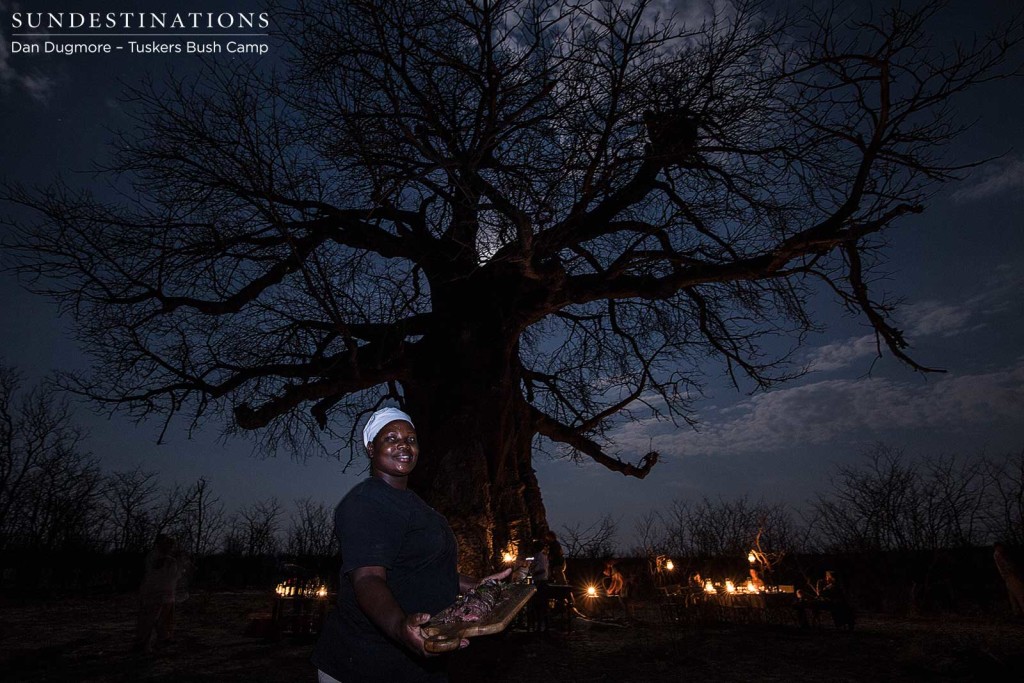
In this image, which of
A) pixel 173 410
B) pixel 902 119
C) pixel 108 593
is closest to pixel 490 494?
pixel 173 410

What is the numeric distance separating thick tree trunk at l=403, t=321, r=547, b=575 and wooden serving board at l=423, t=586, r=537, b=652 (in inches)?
214

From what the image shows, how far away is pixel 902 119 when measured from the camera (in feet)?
18.8

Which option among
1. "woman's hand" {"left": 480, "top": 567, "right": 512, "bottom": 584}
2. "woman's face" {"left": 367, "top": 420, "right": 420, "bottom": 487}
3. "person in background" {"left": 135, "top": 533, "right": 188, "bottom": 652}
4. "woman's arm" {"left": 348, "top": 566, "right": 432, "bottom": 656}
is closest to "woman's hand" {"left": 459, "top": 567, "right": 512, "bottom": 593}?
"woman's hand" {"left": 480, "top": 567, "right": 512, "bottom": 584}

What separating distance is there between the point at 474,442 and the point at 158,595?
20.0 feet

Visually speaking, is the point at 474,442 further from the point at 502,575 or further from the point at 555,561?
the point at 555,561

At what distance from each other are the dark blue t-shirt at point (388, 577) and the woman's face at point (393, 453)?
0.10 m

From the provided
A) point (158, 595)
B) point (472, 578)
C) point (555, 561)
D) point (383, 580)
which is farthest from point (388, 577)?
point (555, 561)

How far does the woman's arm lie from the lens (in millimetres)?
1772

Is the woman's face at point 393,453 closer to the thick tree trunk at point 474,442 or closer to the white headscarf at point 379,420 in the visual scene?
the white headscarf at point 379,420

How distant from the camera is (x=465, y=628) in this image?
189 cm

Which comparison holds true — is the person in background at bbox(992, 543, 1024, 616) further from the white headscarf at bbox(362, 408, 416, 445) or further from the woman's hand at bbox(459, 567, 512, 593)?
the white headscarf at bbox(362, 408, 416, 445)

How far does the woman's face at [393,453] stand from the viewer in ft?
8.08

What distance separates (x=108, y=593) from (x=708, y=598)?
68.1 feet

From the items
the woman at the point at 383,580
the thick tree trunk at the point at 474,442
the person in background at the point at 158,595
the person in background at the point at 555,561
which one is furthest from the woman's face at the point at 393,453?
the person in background at the point at 555,561
